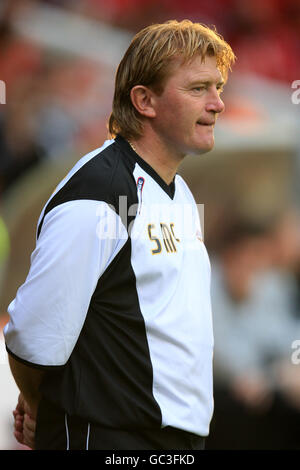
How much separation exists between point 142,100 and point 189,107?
0.45ft

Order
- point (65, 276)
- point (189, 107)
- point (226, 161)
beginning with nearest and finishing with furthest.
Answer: point (65, 276), point (189, 107), point (226, 161)

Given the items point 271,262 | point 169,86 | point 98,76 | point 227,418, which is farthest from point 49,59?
point 169,86

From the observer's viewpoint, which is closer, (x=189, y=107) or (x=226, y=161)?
(x=189, y=107)

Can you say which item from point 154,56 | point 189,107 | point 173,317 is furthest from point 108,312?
point 154,56

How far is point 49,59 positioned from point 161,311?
10.00 feet

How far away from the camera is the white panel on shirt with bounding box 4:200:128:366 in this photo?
5.05 ft

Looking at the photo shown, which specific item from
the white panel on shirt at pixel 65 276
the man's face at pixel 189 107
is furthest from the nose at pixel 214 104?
the white panel on shirt at pixel 65 276

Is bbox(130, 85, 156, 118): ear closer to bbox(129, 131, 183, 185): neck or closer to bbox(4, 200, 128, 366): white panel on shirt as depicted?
bbox(129, 131, 183, 185): neck

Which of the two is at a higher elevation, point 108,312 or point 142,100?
point 142,100

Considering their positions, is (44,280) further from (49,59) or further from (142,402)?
(49,59)

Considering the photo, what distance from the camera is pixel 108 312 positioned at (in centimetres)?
159

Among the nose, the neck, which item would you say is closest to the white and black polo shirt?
the neck

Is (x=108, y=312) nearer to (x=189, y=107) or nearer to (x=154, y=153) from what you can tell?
(x=154, y=153)

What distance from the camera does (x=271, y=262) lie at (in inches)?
141
